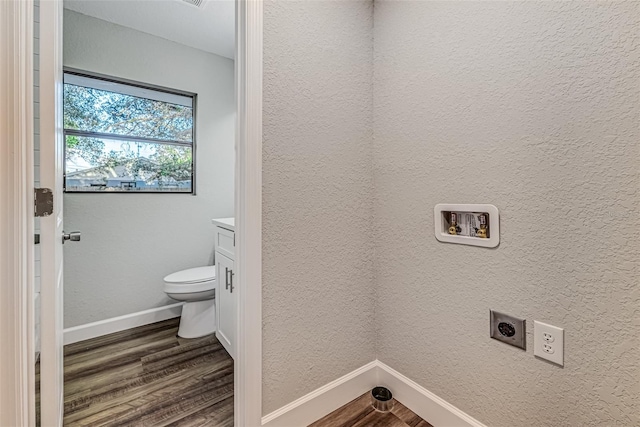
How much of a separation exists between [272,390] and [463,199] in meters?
1.14

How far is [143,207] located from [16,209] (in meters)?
1.72

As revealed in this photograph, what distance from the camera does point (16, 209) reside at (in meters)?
0.77

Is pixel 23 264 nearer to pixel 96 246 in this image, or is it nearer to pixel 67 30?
pixel 96 246

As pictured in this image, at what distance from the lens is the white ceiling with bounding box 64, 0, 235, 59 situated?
2000 millimetres

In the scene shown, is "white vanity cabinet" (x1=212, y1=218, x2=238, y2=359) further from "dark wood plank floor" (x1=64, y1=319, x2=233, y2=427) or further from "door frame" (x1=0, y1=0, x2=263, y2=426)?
"door frame" (x1=0, y1=0, x2=263, y2=426)

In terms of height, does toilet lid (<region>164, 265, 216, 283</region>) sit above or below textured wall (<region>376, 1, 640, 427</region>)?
below

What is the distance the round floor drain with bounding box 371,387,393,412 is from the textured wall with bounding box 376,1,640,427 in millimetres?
148

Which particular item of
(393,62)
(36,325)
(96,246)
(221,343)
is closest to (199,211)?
(96,246)

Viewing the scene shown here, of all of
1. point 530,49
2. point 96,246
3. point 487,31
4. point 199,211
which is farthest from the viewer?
point 199,211

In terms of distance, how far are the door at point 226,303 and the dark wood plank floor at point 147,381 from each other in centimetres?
11

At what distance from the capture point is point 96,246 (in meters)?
2.16

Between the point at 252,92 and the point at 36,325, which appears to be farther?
the point at 252,92

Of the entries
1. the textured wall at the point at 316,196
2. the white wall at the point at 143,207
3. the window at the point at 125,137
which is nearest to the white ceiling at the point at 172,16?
the white wall at the point at 143,207

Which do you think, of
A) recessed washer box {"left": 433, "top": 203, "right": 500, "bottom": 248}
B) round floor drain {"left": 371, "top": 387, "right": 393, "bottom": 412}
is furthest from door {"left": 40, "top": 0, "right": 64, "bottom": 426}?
recessed washer box {"left": 433, "top": 203, "right": 500, "bottom": 248}
